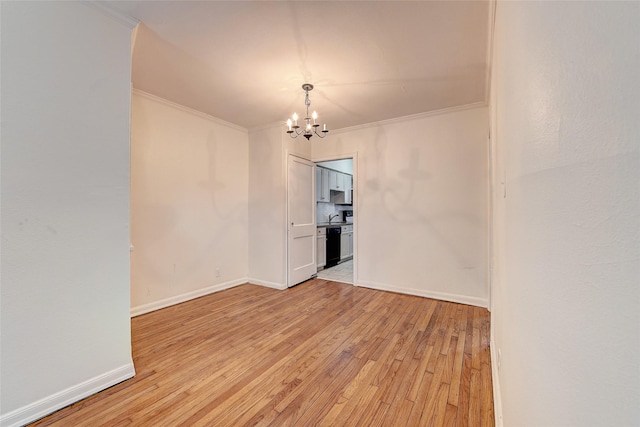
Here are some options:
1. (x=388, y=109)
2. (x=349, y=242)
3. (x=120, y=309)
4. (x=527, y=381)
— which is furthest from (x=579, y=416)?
(x=349, y=242)

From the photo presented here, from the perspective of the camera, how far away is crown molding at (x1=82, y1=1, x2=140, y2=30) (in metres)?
1.78

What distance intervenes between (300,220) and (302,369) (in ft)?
8.69

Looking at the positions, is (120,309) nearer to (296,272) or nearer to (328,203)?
(296,272)

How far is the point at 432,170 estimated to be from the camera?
364cm

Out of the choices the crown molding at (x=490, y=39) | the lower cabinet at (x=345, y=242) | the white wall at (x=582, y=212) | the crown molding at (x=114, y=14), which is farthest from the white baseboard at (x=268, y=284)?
the crown molding at (x=490, y=39)

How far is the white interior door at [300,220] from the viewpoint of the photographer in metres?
4.18

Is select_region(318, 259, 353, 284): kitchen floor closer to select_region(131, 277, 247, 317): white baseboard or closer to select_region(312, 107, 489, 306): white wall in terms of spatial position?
select_region(312, 107, 489, 306): white wall

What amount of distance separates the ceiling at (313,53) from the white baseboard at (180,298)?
249 cm

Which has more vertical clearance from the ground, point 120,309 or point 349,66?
point 349,66

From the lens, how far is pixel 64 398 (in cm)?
165

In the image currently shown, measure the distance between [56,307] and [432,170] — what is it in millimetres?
3933

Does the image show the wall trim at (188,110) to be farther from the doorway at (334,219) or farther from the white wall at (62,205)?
the doorway at (334,219)

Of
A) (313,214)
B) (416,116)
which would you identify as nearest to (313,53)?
(416,116)

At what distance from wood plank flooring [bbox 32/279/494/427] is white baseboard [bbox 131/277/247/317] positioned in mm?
89
